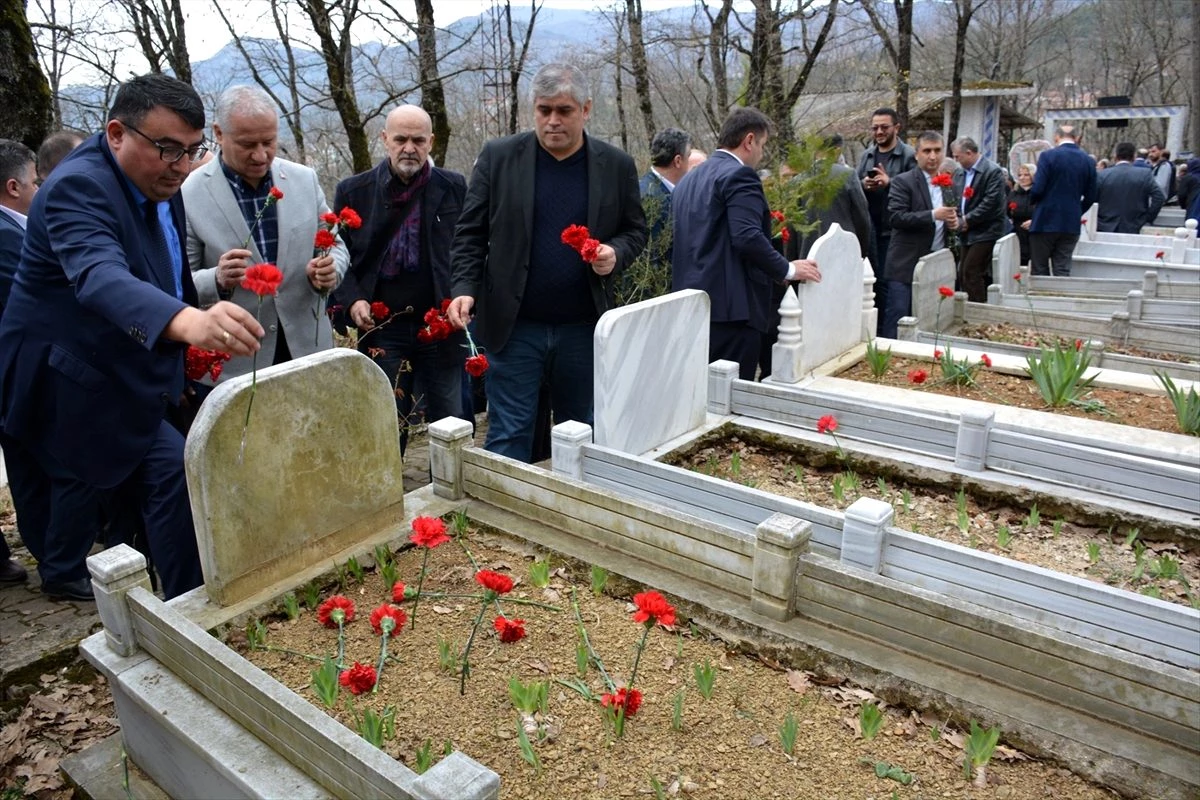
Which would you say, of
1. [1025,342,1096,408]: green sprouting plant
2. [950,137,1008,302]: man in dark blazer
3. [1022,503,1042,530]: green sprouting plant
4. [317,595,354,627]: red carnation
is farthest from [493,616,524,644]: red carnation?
[950,137,1008,302]: man in dark blazer

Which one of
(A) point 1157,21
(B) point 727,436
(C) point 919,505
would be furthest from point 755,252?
(A) point 1157,21

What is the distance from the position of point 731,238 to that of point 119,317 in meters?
3.26

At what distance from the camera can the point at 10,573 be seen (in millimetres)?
4172

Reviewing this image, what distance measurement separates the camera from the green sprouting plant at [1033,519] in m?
3.67

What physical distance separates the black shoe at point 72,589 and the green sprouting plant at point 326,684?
197 centimetres

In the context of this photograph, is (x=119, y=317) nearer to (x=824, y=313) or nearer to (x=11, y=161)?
(x=11, y=161)

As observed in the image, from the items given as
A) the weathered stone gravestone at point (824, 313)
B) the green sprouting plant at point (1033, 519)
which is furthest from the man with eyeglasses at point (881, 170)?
the green sprouting plant at point (1033, 519)

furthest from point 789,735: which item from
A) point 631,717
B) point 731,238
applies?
point 731,238

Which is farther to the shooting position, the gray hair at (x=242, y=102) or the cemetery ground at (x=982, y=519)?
the gray hair at (x=242, y=102)

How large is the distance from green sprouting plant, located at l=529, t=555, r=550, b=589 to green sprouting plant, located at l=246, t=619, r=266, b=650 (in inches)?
35.1

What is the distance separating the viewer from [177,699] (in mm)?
2549

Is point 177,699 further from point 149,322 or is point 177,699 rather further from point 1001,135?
point 1001,135

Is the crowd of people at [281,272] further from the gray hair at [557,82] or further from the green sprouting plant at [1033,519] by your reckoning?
the green sprouting plant at [1033,519]

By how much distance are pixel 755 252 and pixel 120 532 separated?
133 inches
